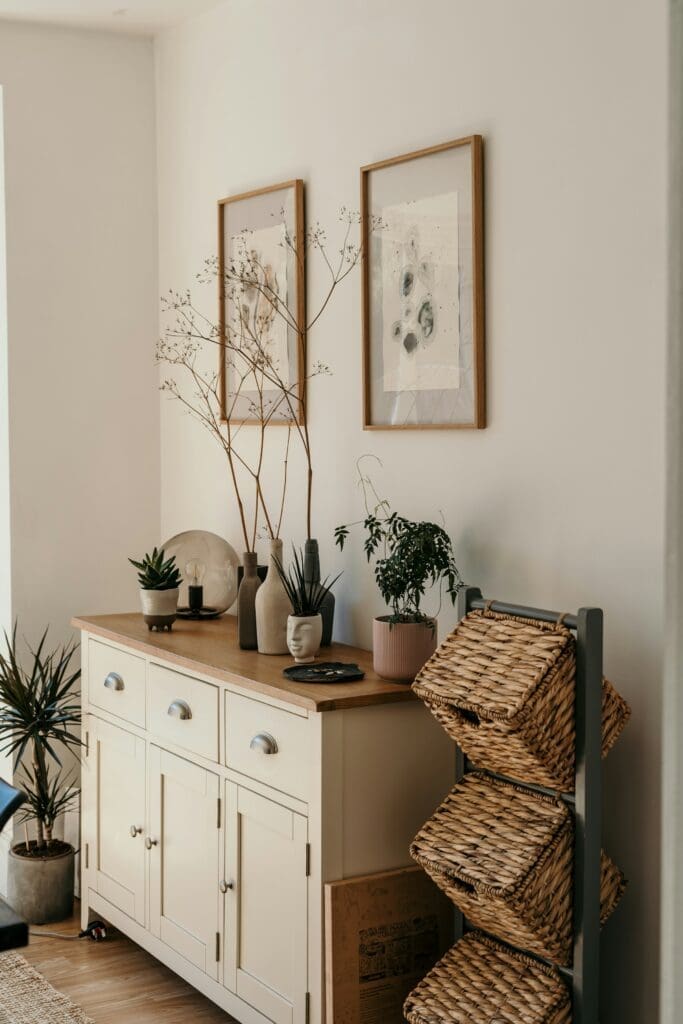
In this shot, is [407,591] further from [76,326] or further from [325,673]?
[76,326]

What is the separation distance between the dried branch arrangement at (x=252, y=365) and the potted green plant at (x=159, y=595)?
26 cm

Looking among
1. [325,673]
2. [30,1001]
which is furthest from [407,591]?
[30,1001]

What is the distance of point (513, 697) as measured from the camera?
7.64 feet

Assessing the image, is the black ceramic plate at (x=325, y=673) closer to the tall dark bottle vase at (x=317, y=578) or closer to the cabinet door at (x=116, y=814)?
the tall dark bottle vase at (x=317, y=578)

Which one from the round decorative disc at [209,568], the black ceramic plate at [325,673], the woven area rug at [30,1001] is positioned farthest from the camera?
the round decorative disc at [209,568]

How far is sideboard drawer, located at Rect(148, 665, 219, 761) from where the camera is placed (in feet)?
10.4

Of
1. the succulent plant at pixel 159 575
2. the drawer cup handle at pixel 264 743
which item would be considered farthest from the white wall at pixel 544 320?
the drawer cup handle at pixel 264 743

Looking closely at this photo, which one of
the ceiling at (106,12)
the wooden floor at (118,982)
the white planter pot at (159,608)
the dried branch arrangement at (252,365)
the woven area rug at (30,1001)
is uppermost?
the ceiling at (106,12)

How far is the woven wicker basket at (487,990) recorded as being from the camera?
7.89 ft

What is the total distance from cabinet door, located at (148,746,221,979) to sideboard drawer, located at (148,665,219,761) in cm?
6

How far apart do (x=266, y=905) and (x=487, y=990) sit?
0.65m

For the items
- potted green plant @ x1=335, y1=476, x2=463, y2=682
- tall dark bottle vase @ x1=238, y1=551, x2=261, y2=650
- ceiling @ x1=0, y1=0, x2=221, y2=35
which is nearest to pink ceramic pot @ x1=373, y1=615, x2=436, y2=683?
potted green plant @ x1=335, y1=476, x2=463, y2=682

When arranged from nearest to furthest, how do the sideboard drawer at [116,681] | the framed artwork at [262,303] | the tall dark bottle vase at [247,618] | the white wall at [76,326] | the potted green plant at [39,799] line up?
the tall dark bottle vase at [247,618] → the sideboard drawer at [116,681] → the framed artwork at [262,303] → the potted green plant at [39,799] → the white wall at [76,326]

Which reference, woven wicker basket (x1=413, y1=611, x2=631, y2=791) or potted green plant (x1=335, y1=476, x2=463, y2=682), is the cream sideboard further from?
woven wicker basket (x1=413, y1=611, x2=631, y2=791)
